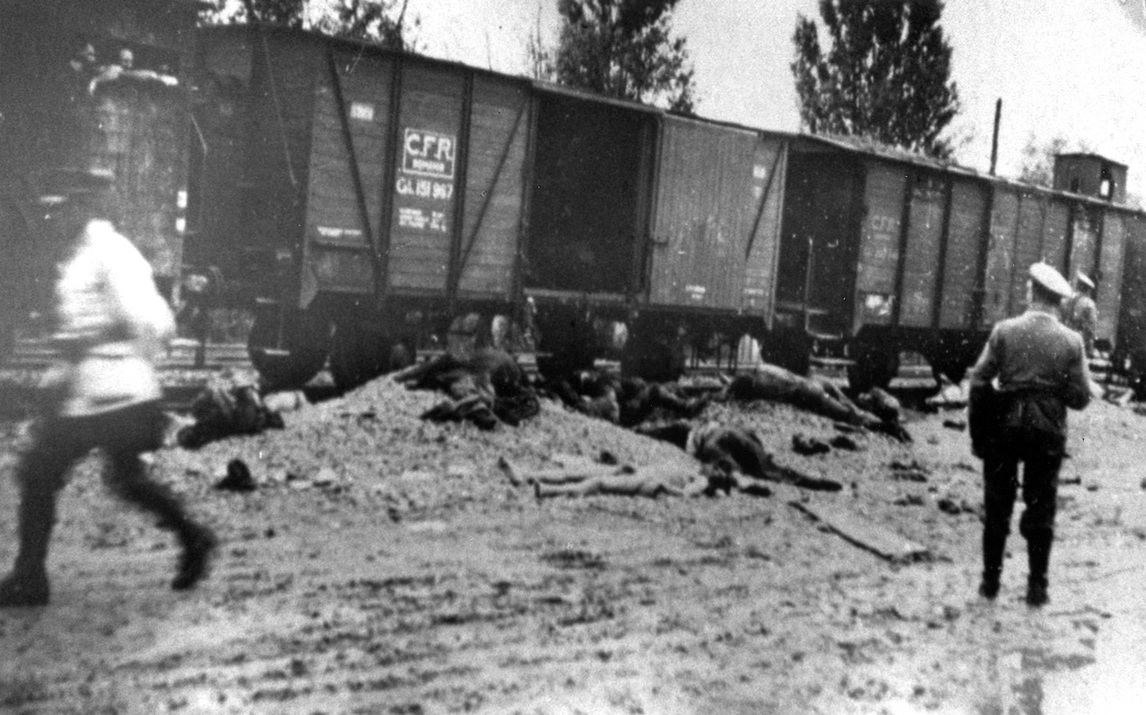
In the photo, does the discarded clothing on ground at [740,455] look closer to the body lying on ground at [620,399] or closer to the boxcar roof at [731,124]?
the body lying on ground at [620,399]

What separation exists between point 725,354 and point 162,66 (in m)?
9.92

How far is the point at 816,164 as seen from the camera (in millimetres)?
16828

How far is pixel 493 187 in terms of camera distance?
40.2 ft

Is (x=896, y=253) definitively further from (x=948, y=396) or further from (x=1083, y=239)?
(x=1083, y=239)

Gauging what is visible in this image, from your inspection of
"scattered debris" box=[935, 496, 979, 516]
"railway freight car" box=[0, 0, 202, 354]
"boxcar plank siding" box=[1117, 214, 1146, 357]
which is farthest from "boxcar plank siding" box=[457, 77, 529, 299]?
"boxcar plank siding" box=[1117, 214, 1146, 357]

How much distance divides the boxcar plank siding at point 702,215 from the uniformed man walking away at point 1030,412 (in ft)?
25.6

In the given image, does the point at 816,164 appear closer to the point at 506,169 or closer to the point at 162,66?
the point at 506,169

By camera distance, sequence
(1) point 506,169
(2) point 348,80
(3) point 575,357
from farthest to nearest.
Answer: (3) point 575,357 → (1) point 506,169 → (2) point 348,80

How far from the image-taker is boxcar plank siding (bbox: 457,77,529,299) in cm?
1205

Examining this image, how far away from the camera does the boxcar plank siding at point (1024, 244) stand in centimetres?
1914

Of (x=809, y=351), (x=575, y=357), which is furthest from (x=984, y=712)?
(x=809, y=351)

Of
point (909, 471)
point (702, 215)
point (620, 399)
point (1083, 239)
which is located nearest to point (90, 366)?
point (620, 399)

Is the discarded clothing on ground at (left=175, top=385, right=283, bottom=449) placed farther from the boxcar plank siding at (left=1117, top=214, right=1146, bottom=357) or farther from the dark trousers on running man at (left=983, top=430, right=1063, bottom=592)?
the boxcar plank siding at (left=1117, top=214, right=1146, bottom=357)

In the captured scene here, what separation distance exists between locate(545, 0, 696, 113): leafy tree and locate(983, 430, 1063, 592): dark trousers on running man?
9.83 ft
